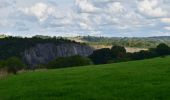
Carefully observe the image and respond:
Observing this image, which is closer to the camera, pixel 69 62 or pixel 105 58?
pixel 69 62

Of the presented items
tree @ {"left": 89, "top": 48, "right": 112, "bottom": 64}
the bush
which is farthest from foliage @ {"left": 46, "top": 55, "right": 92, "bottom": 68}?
tree @ {"left": 89, "top": 48, "right": 112, "bottom": 64}

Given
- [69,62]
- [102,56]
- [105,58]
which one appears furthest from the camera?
[102,56]

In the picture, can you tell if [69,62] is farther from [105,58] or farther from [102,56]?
[102,56]

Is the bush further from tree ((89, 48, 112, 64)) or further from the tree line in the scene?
tree ((89, 48, 112, 64))

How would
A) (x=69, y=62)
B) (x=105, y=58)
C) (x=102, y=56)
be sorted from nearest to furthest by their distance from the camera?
(x=69, y=62) → (x=105, y=58) → (x=102, y=56)

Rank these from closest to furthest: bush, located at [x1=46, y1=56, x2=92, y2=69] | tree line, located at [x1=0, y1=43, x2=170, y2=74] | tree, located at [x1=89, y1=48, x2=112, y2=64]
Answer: tree line, located at [x1=0, y1=43, x2=170, y2=74] < bush, located at [x1=46, y1=56, x2=92, y2=69] < tree, located at [x1=89, y1=48, x2=112, y2=64]

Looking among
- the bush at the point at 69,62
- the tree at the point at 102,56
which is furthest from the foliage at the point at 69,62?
the tree at the point at 102,56

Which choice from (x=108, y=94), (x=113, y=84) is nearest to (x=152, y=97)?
(x=108, y=94)

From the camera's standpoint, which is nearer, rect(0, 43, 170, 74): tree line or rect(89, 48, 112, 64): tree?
rect(0, 43, 170, 74): tree line

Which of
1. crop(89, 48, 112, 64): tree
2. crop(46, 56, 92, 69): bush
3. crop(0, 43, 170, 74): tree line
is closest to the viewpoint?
crop(0, 43, 170, 74): tree line

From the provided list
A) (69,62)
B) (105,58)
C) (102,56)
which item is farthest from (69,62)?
(102,56)

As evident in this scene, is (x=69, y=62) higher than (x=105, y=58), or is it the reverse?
(x=105, y=58)

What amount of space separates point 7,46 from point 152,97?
18404 cm

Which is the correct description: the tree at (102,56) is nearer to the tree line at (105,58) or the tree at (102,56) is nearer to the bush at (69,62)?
the tree line at (105,58)
